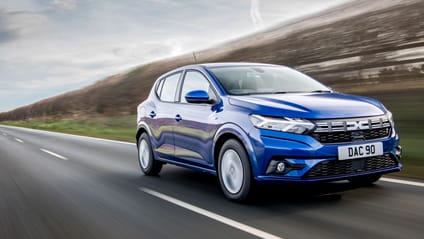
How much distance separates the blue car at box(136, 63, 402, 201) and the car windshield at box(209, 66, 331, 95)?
0.5 inches

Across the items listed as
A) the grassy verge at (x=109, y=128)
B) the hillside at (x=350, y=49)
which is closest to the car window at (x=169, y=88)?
the hillside at (x=350, y=49)

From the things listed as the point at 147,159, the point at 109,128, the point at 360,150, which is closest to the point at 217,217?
the point at 360,150

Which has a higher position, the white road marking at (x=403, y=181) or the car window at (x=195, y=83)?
the car window at (x=195, y=83)

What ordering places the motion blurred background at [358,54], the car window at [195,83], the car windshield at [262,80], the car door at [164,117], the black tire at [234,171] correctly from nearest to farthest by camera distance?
the black tire at [234,171] → the car windshield at [262,80] → the car window at [195,83] → the car door at [164,117] → the motion blurred background at [358,54]

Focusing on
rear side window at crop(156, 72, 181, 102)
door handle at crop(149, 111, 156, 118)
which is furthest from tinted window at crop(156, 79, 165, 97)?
door handle at crop(149, 111, 156, 118)

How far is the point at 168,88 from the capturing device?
8.11m

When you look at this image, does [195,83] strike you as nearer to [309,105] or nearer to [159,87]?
[159,87]

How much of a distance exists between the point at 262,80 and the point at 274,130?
1.52 metres

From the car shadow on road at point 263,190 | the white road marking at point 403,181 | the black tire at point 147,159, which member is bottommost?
the white road marking at point 403,181

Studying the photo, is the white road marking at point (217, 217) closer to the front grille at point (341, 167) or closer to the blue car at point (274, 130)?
the blue car at point (274, 130)

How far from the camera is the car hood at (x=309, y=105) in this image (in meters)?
5.45

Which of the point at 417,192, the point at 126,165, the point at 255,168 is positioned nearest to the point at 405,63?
the point at 126,165

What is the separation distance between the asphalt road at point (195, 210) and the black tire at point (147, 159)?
195 millimetres

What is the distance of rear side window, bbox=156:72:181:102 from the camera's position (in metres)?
7.85
